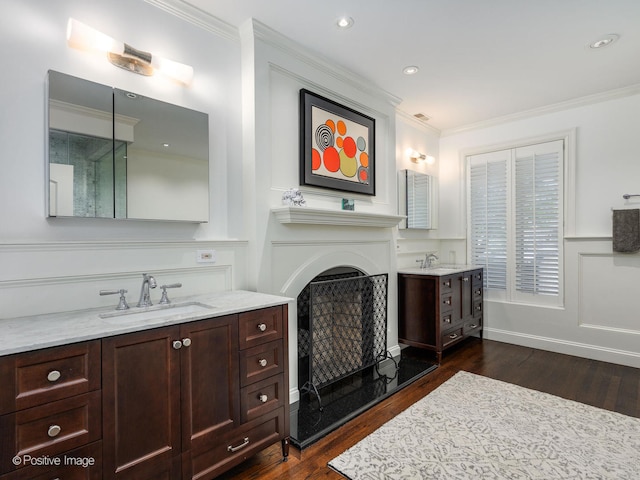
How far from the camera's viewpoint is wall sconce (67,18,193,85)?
1764 mm

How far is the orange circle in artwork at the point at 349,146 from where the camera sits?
3131mm

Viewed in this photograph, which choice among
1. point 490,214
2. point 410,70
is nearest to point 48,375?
point 410,70

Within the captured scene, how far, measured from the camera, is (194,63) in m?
2.30

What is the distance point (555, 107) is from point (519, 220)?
1.30 m

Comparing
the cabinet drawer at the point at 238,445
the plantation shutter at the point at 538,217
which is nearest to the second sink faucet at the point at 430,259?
the plantation shutter at the point at 538,217

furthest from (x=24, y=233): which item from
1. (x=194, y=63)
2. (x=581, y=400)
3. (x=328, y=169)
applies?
(x=581, y=400)

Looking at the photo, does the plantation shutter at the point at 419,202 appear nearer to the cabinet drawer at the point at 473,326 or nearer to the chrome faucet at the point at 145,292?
the cabinet drawer at the point at 473,326

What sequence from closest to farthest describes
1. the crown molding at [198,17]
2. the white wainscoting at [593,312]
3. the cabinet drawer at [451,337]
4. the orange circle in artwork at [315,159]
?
the crown molding at [198,17]
the orange circle in artwork at [315,159]
the white wainscoting at [593,312]
the cabinet drawer at [451,337]

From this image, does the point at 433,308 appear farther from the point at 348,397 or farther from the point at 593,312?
the point at 593,312

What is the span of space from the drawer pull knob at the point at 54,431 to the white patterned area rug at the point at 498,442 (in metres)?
1.34

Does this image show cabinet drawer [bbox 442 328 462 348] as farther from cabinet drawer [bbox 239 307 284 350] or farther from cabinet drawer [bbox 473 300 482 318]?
cabinet drawer [bbox 239 307 284 350]

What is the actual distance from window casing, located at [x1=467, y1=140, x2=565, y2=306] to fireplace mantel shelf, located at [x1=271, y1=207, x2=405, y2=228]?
1810 millimetres

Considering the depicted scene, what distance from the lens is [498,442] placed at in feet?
7.06

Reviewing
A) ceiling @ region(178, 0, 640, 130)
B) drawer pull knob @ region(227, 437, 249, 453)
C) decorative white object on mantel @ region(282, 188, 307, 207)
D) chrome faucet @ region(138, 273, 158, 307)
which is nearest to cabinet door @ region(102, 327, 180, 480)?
drawer pull knob @ region(227, 437, 249, 453)
